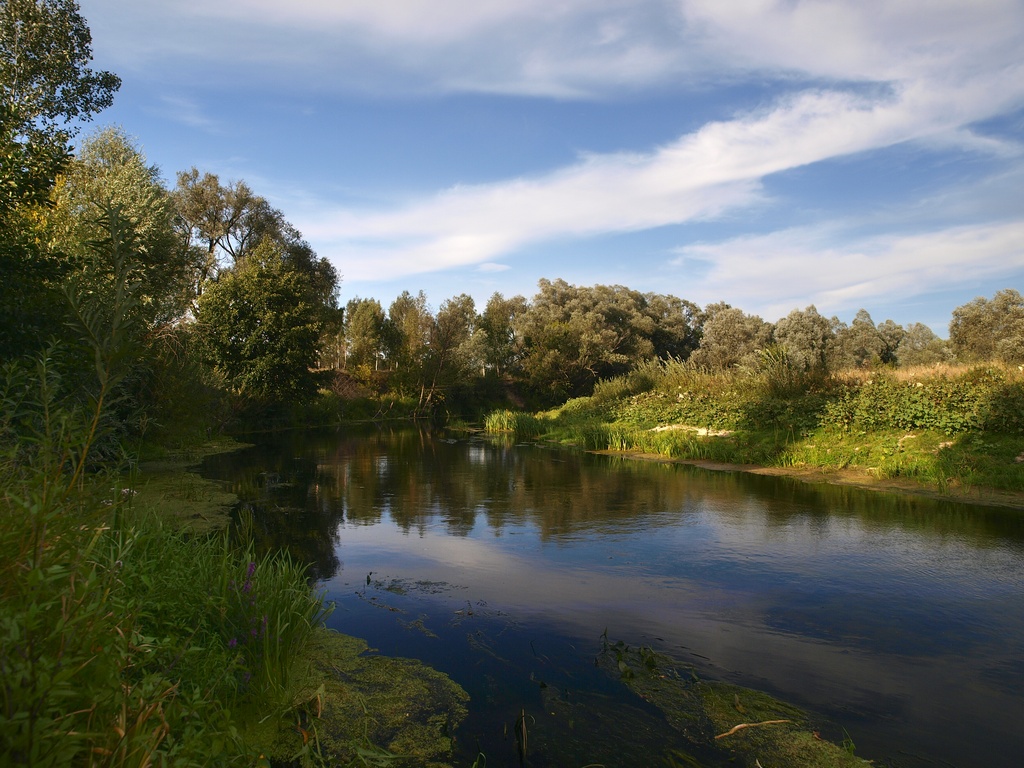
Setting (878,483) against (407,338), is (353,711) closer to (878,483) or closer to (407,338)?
(878,483)

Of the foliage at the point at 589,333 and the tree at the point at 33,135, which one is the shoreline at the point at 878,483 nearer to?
the tree at the point at 33,135

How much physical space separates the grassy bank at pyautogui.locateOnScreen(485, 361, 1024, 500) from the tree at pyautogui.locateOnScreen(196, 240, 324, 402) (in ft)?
45.4

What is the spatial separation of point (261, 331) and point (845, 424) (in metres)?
24.4

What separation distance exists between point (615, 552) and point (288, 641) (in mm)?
5322

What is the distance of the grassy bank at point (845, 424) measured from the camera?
43.1ft

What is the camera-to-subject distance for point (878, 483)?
44.6 feet

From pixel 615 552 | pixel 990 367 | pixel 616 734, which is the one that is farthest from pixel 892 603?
pixel 990 367

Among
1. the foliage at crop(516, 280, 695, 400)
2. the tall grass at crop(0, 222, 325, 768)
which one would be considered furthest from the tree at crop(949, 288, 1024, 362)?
the tall grass at crop(0, 222, 325, 768)

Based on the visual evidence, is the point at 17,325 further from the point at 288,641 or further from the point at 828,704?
the point at 828,704

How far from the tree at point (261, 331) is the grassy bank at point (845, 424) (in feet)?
45.4

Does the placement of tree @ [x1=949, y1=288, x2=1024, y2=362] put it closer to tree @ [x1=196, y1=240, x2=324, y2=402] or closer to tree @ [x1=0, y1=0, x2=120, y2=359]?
tree @ [x1=196, y1=240, x2=324, y2=402]

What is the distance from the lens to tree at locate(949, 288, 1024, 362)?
1288 inches

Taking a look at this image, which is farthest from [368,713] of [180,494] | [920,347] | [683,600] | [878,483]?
[920,347]

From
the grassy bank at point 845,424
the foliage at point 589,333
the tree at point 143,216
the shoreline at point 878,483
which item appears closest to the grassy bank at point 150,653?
the tree at point 143,216
